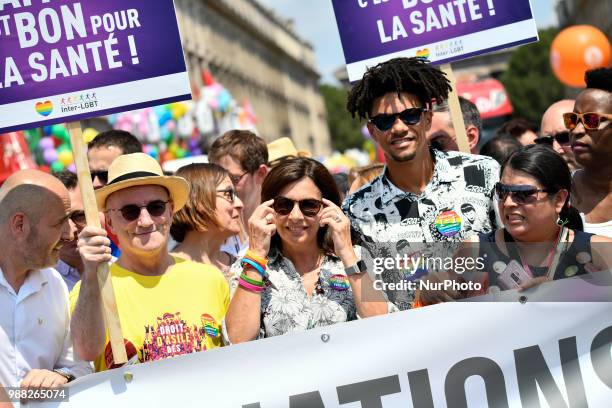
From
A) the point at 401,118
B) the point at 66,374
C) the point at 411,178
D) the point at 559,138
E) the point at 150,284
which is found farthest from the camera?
the point at 559,138

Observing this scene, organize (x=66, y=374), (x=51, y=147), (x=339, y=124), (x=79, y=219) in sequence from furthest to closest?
(x=339, y=124)
(x=51, y=147)
(x=79, y=219)
(x=66, y=374)

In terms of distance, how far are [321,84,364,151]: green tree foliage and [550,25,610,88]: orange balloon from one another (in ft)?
Answer: 321

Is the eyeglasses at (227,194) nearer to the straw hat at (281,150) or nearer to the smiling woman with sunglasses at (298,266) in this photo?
the smiling woman with sunglasses at (298,266)

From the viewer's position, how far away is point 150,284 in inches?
188

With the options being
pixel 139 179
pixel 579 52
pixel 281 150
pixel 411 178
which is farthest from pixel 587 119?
pixel 579 52

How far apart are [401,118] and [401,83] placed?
0.54 feet

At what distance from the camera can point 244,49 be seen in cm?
7700

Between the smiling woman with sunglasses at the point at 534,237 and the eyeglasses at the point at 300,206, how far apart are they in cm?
67

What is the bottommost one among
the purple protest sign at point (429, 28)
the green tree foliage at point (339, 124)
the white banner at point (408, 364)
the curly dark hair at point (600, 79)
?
the white banner at point (408, 364)

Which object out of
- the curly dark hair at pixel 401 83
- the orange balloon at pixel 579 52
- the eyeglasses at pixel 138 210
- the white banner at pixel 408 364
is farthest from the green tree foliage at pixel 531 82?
the white banner at pixel 408 364

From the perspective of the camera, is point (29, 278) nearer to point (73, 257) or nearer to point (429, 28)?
point (73, 257)

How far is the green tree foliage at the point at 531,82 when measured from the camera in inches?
3334

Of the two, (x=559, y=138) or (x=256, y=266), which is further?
(x=559, y=138)

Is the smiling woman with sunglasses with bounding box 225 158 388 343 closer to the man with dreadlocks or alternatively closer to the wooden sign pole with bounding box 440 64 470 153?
the man with dreadlocks
